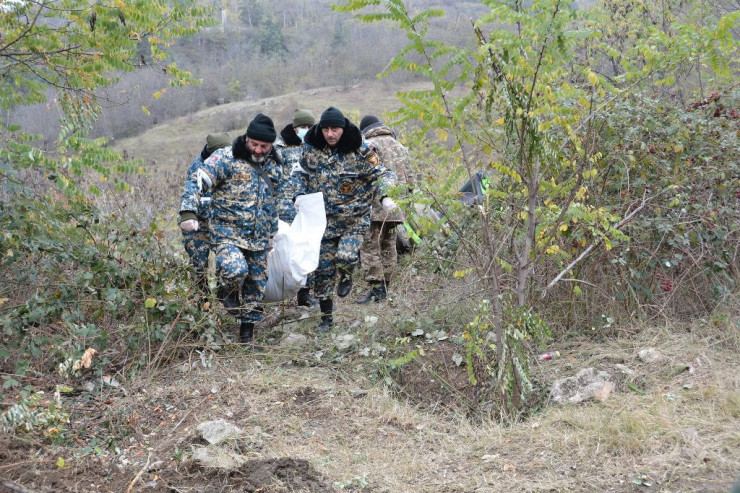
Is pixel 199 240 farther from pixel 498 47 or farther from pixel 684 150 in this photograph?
pixel 684 150

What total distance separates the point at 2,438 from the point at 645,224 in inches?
173

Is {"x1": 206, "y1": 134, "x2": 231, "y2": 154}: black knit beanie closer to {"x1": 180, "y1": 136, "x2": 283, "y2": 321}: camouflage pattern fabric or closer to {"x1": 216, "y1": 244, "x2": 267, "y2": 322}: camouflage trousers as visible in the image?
A: {"x1": 180, "y1": 136, "x2": 283, "y2": 321}: camouflage pattern fabric

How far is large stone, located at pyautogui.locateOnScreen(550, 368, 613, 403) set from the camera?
4.31 metres

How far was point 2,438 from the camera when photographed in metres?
3.79

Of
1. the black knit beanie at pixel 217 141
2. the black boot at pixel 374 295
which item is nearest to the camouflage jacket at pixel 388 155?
the black boot at pixel 374 295

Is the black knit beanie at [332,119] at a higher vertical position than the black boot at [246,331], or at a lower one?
higher

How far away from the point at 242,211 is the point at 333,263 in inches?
40.9

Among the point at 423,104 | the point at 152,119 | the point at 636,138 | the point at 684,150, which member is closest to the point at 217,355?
the point at 423,104

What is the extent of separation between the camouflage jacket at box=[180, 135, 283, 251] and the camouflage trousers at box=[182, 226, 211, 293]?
0.26m

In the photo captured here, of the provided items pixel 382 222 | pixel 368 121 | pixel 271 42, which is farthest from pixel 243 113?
pixel 382 222

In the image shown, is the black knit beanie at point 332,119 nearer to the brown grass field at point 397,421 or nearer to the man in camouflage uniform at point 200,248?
the man in camouflage uniform at point 200,248

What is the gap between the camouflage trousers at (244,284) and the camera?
5299 millimetres

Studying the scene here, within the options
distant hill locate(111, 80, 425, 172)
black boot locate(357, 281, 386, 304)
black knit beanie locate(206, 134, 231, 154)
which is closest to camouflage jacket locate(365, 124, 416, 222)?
black boot locate(357, 281, 386, 304)

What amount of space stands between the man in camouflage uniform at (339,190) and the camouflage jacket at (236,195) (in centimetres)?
53
